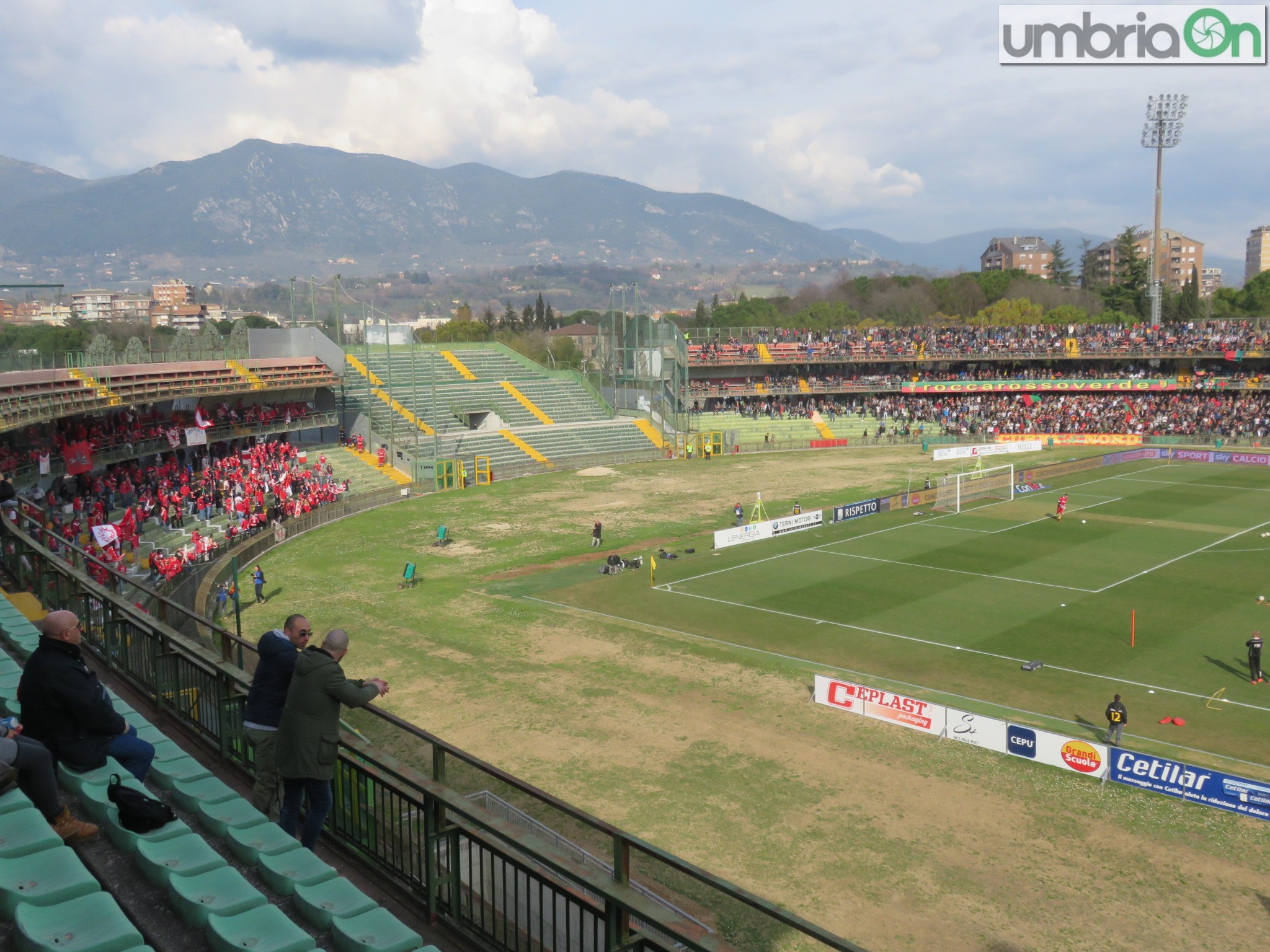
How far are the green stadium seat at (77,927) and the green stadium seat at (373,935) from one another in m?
1.05

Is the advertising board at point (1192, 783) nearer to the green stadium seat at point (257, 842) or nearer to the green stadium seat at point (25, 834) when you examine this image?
the green stadium seat at point (257, 842)

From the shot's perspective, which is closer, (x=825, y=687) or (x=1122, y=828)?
(x=1122, y=828)

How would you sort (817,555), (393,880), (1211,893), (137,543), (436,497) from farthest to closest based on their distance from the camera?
(436,497) < (817,555) < (137,543) < (1211,893) < (393,880)

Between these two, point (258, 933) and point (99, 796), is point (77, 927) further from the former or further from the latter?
point (99, 796)

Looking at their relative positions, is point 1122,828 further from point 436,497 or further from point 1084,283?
point 1084,283

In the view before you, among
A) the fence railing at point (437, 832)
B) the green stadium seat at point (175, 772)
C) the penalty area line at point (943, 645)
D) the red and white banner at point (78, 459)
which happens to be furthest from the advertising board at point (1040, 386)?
the green stadium seat at point (175, 772)

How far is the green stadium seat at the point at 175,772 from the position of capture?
7.27 meters

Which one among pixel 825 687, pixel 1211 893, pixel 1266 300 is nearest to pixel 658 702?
pixel 825 687

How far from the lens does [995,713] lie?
20.0m

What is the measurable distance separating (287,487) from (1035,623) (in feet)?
105

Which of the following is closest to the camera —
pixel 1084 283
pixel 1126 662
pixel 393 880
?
pixel 393 880

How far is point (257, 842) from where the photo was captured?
6359mm

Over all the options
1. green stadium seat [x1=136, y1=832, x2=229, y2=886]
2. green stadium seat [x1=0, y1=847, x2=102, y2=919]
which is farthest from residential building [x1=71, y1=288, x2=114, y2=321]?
green stadium seat [x1=0, y1=847, x2=102, y2=919]

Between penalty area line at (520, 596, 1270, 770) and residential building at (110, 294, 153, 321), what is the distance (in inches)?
1619
